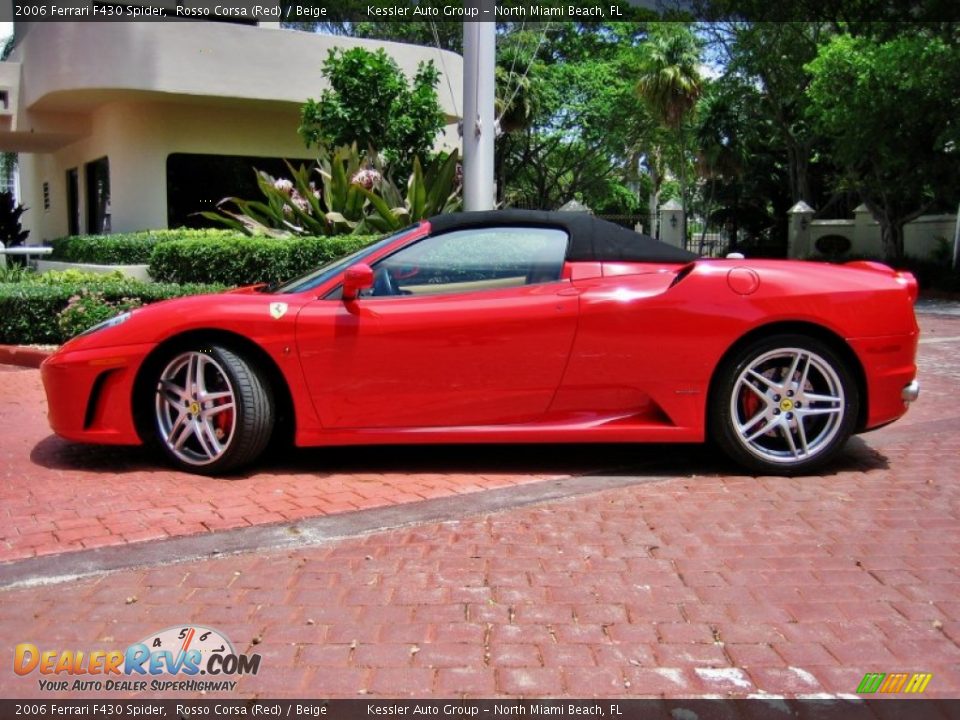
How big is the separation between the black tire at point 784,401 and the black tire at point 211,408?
2356 millimetres

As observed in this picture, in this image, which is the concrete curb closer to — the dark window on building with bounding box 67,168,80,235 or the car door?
the car door

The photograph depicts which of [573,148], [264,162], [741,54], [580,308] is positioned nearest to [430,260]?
[580,308]

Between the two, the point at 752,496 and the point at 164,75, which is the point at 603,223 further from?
the point at 164,75

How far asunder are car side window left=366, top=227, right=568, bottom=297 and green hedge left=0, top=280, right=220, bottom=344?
16.7 ft

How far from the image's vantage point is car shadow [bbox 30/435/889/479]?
186 inches

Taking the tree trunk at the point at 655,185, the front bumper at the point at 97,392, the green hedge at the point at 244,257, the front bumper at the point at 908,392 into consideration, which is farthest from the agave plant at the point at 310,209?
the tree trunk at the point at 655,185

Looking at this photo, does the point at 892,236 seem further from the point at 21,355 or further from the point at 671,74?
the point at 21,355

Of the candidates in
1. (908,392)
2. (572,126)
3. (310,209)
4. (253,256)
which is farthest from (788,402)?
(572,126)

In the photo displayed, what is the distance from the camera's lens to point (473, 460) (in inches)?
193

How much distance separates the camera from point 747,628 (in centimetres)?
288

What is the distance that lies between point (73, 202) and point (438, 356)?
18.3 meters

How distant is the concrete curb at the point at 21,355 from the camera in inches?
320

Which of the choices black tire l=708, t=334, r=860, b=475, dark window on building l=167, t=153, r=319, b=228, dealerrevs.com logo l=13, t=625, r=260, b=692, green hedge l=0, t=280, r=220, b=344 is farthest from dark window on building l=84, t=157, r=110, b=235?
dealerrevs.com logo l=13, t=625, r=260, b=692

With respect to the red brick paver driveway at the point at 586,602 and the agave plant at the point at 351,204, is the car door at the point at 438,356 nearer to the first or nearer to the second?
the red brick paver driveway at the point at 586,602
